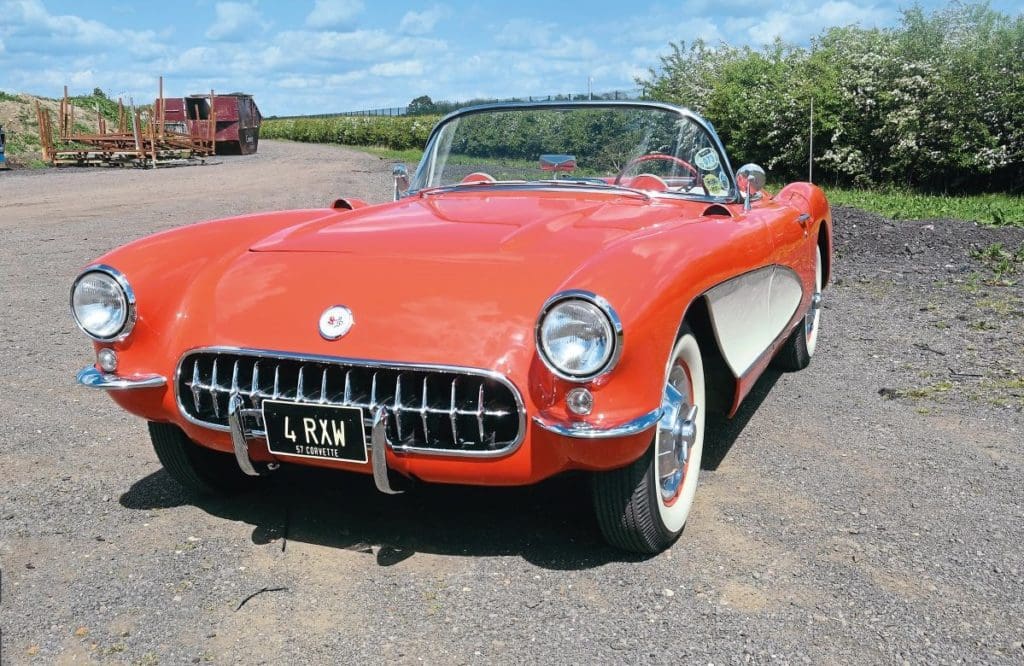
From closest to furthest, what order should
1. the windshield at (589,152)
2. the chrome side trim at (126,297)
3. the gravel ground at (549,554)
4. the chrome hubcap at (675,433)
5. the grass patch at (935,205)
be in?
the gravel ground at (549,554), the chrome hubcap at (675,433), the chrome side trim at (126,297), the windshield at (589,152), the grass patch at (935,205)

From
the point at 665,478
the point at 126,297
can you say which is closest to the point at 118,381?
the point at 126,297

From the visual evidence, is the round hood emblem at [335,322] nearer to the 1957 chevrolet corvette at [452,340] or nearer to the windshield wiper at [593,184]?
the 1957 chevrolet corvette at [452,340]

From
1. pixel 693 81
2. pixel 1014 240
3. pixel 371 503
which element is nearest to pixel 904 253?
pixel 1014 240

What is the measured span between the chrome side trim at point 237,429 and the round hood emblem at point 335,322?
332mm

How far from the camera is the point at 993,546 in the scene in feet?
10.3

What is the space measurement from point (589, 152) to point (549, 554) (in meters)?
2.06

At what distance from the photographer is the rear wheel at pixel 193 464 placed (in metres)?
3.41

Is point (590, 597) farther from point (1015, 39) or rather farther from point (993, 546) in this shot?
point (1015, 39)

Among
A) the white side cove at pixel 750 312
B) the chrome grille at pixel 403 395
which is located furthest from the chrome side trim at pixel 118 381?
the white side cove at pixel 750 312

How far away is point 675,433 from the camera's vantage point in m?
3.18

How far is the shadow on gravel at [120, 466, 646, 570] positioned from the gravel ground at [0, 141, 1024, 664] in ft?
0.04

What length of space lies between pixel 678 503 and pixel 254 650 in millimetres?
1407

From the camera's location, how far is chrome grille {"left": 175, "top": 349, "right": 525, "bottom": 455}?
2760 mm

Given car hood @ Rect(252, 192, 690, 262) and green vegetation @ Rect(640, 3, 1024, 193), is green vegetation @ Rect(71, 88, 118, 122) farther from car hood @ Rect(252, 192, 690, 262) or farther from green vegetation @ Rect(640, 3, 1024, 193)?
car hood @ Rect(252, 192, 690, 262)
